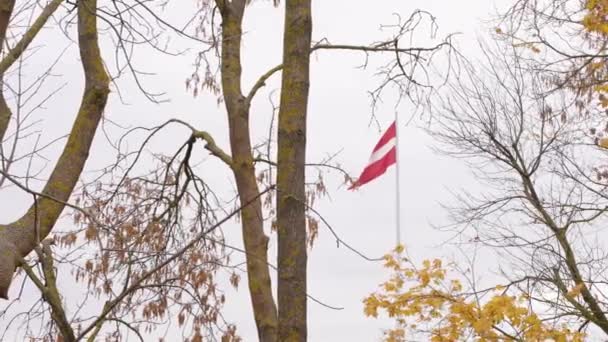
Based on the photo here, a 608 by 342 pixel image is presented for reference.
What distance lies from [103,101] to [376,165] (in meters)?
7.96

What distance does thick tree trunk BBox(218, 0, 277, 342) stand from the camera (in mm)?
7566

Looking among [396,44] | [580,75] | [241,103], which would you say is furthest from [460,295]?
[396,44]

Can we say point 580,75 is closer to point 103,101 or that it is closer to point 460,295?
point 460,295

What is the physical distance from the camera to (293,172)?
418 centimetres

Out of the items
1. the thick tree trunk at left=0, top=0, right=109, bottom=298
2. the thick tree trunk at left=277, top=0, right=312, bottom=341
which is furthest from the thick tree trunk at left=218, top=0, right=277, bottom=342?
the thick tree trunk at left=277, top=0, right=312, bottom=341

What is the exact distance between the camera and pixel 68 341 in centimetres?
503

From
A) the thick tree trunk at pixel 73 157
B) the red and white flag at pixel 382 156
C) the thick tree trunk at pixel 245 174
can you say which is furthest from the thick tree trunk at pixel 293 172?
the red and white flag at pixel 382 156

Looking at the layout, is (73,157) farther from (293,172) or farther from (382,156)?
(382,156)

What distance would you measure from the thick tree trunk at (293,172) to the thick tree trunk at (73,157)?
1.16 meters

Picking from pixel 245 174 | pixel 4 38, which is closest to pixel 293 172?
pixel 4 38

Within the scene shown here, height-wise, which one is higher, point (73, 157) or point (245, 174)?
point (245, 174)

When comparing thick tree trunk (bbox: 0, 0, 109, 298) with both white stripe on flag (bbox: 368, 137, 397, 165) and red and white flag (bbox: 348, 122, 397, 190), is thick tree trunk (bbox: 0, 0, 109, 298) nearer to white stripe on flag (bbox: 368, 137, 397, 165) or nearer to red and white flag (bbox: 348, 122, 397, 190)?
red and white flag (bbox: 348, 122, 397, 190)

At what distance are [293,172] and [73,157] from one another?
5.82 feet

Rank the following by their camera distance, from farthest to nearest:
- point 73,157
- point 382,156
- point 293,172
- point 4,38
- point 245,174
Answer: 1. point 382,156
2. point 245,174
3. point 73,157
4. point 4,38
5. point 293,172
